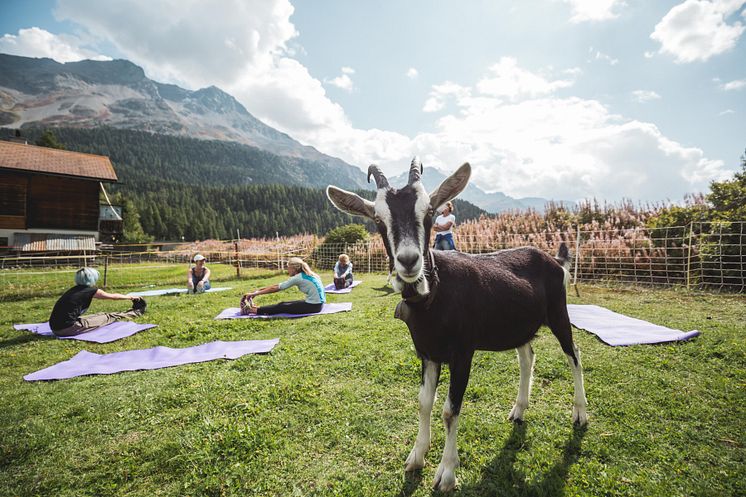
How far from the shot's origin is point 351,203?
340cm

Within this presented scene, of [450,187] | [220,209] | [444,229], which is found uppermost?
[220,209]

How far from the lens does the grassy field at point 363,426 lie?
3.07 metres

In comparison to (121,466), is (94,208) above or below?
above

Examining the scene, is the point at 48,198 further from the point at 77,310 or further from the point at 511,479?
the point at 511,479

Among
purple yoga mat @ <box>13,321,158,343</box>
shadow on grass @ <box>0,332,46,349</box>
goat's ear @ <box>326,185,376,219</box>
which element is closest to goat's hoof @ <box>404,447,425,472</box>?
goat's ear @ <box>326,185,376,219</box>

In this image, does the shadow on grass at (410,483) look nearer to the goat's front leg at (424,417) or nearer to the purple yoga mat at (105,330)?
the goat's front leg at (424,417)

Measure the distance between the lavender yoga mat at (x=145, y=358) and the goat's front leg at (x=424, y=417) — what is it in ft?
13.5

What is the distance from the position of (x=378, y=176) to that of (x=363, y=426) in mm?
3047

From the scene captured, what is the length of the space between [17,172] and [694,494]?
141ft

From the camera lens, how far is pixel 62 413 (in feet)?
13.8

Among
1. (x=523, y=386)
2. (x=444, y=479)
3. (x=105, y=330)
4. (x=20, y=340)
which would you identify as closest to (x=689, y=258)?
(x=523, y=386)

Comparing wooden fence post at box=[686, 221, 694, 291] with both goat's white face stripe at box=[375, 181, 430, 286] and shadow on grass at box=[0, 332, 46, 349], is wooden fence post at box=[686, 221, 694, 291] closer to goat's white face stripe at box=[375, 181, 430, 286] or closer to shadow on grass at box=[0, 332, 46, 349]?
goat's white face stripe at box=[375, 181, 430, 286]

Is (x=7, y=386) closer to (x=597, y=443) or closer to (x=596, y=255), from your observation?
(x=597, y=443)

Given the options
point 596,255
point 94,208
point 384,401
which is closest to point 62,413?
point 384,401
